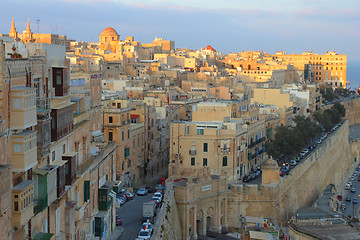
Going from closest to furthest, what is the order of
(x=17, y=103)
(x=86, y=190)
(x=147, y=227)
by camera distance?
(x=17, y=103)
(x=86, y=190)
(x=147, y=227)

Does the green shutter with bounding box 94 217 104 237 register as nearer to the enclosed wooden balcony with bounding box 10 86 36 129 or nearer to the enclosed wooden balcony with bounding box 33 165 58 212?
the enclosed wooden balcony with bounding box 33 165 58 212

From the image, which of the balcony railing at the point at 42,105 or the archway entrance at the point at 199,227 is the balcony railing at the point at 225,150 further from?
the balcony railing at the point at 42,105


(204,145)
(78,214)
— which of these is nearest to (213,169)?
(204,145)

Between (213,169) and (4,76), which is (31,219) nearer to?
(4,76)

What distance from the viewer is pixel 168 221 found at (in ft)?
81.8

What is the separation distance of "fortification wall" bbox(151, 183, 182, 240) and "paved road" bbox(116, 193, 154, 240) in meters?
0.94

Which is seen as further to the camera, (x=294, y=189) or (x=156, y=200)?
(x=294, y=189)

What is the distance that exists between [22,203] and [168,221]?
41.0ft

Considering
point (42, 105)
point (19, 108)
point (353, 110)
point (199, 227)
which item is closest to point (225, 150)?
point (199, 227)

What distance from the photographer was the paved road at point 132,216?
23.4 metres

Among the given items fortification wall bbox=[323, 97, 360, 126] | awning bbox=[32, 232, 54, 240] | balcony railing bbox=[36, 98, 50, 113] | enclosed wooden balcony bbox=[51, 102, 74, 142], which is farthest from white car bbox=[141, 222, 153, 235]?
fortification wall bbox=[323, 97, 360, 126]

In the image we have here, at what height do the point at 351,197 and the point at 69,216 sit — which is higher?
the point at 69,216

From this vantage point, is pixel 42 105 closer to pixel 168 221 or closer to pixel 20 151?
pixel 20 151

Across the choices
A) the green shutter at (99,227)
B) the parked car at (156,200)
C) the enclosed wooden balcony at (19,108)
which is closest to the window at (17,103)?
the enclosed wooden balcony at (19,108)
